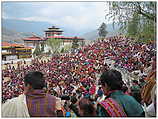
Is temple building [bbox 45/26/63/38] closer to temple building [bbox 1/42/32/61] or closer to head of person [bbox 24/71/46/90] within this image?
temple building [bbox 1/42/32/61]

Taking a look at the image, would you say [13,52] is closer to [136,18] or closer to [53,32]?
[53,32]

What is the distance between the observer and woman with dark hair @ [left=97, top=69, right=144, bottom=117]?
5.57 ft

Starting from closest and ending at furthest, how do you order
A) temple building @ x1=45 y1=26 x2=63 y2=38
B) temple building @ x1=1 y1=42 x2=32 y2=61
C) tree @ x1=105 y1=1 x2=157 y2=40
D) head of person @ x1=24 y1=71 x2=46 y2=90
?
head of person @ x1=24 y1=71 x2=46 y2=90, tree @ x1=105 y1=1 x2=157 y2=40, temple building @ x1=1 y1=42 x2=32 y2=61, temple building @ x1=45 y1=26 x2=63 y2=38

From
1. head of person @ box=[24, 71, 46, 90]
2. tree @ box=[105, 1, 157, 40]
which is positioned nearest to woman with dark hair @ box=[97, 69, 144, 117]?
head of person @ box=[24, 71, 46, 90]

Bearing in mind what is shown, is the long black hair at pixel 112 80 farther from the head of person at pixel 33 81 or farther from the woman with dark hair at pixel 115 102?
the head of person at pixel 33 81

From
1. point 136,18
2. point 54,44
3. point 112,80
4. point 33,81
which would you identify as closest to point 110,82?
point 112,80

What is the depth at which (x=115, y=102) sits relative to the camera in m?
1.72

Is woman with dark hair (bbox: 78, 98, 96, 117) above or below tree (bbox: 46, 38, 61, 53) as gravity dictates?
below

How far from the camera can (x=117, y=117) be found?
1.69 metres

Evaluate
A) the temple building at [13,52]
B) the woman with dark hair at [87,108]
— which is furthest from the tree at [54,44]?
the woman with dark hair at [87,108]

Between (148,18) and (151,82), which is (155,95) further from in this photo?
(148,18)

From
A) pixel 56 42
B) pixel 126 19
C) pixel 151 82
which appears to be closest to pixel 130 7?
pixel 126 19

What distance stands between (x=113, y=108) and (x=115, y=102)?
55 millimetres

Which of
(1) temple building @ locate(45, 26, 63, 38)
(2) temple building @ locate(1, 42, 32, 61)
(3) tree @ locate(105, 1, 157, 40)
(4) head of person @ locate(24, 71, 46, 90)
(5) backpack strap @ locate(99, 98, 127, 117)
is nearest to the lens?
(5) backpack strap @ locate(99, 98, 127, 117)
